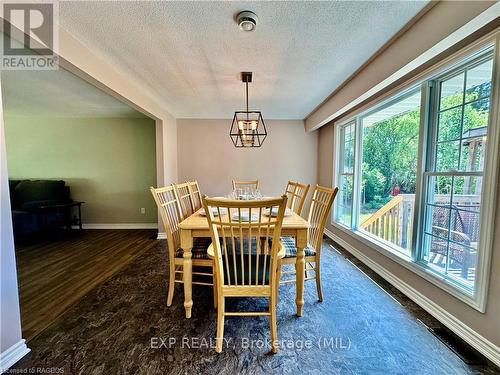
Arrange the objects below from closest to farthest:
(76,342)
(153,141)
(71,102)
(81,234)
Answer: (76,342)
(71,102)
(81,234)
(153,141)

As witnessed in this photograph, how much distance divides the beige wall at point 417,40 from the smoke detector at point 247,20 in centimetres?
123

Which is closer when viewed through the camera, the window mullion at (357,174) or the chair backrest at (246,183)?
the window mullion at (357,174)

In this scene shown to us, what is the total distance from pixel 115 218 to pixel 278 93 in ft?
13.8

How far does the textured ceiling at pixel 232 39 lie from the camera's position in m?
1.59

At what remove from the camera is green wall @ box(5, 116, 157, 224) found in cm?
467

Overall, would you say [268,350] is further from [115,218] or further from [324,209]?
[115,218]

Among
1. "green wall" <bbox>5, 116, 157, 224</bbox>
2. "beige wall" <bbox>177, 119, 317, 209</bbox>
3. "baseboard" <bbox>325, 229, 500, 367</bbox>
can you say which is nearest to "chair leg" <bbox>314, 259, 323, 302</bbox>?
"baseboard" <bbox>325, 229, 500, 367</bbox>

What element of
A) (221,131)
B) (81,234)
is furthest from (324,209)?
(81,234)

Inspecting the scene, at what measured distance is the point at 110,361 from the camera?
1462 mm

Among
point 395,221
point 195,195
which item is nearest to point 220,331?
point 195,195

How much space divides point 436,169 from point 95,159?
5.65 meters

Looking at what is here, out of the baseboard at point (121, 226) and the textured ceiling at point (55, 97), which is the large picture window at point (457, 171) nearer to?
the textured ceiling at point (55, 97)

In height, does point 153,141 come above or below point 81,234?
above


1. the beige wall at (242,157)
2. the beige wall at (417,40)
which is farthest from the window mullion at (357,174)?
the beige wall at (242,157)
